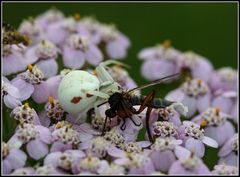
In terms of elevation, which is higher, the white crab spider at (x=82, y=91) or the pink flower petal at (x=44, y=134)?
the white crab spider at (x=82, y=91)

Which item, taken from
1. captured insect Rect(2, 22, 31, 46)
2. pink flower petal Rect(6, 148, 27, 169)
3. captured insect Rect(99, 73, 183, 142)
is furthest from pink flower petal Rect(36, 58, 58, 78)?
pink flower petal Rect(6, 148, 27, 169)

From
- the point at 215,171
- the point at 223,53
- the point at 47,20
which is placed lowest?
the point at 223,53

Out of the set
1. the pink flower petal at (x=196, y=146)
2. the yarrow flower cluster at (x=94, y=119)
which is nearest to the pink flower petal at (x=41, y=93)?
the yarrow flower cluster at (x=94, y=119)

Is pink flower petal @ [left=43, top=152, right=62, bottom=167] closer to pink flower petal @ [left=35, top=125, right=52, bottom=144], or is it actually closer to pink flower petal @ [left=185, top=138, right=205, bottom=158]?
pink flower petal @ [left=35, top=125, right=52, bottom=144]

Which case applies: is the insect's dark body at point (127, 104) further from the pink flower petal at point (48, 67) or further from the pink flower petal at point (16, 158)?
the pink flower petal at point (48, 67)

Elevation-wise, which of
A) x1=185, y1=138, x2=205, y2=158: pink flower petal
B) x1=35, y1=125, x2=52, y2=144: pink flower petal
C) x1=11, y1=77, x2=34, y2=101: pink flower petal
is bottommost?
x1=185, y1=138, x2=205, y2=158: pink flower petal

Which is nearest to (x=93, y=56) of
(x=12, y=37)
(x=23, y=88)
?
(x=12, y=37)

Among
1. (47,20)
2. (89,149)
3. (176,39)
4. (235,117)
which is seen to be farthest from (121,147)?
(176,39)

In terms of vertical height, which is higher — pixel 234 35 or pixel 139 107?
pixel 139 107

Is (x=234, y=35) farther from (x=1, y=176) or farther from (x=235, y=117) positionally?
(x=1, y=176)
